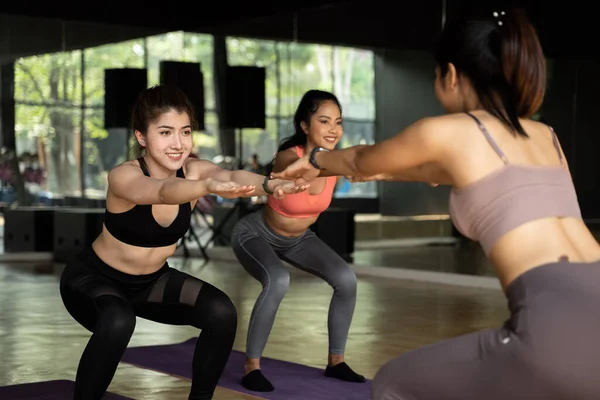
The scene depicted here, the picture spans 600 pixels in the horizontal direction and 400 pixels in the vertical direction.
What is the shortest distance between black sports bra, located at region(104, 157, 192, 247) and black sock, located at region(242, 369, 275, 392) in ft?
3.50

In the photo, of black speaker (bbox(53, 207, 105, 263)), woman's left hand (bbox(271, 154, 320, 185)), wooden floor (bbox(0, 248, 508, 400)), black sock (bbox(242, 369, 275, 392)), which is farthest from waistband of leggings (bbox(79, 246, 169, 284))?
black speaker (bbox(53, 207, 105, 263))

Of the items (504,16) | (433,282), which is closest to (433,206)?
(433,282)

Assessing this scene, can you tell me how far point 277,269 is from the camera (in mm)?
4191

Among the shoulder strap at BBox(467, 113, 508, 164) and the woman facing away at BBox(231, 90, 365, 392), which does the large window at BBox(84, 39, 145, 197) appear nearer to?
the woman facing away at BBox(231, 90, 365, 392)

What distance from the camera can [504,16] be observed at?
6.79ft

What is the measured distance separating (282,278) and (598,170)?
467cm

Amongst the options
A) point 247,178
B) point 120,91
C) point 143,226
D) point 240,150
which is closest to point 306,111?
point 247,178

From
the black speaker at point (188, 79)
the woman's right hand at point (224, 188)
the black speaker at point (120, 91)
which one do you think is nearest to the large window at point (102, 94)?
the black speaker at point (120, 91)

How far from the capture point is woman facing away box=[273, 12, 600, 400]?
72.2 inches

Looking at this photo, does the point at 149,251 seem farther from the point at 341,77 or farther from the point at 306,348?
the point at 341,77

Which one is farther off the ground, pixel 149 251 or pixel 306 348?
pixel 149 251

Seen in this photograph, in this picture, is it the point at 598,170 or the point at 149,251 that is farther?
the point at 598,170

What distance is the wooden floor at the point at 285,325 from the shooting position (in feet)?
14.9

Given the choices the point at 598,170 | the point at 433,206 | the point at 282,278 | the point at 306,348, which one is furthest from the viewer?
the point at 433,206
